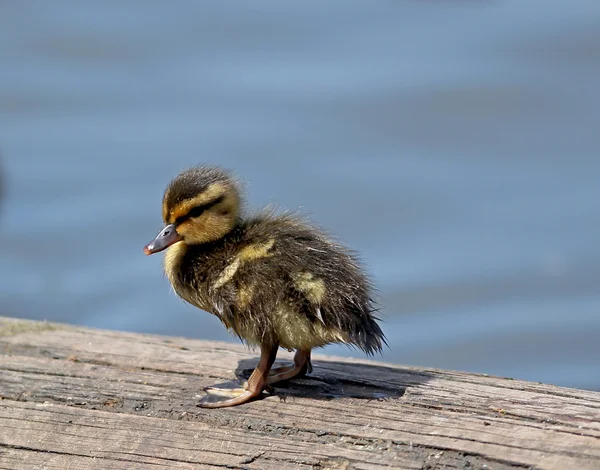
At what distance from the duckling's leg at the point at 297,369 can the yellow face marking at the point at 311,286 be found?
28 cm

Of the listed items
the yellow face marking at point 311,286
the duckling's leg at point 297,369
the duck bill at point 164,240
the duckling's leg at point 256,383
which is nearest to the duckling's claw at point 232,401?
the duckling's leg at point 256,383

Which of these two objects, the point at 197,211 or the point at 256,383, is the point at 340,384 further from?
the point at 197,211

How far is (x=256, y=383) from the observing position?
3.79m

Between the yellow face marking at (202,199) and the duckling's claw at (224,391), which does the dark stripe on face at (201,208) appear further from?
the duckling's claw at (224,391)

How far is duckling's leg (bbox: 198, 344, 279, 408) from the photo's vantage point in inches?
146

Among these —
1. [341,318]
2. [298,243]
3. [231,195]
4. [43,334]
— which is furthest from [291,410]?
[43,334]

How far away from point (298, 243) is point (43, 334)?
138 cm

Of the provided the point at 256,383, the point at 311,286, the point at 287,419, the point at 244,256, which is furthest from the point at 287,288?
the point at 287,419

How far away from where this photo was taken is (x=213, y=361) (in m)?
4.27

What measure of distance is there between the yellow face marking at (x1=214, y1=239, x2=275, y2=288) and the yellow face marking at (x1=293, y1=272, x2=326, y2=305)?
15 centimetres

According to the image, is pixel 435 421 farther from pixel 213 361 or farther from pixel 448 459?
pixel 213 361

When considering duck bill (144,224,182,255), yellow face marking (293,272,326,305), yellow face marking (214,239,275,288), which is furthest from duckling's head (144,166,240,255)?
yellow face marking (293,272,326,305)

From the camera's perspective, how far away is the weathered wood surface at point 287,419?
3236 millimetres

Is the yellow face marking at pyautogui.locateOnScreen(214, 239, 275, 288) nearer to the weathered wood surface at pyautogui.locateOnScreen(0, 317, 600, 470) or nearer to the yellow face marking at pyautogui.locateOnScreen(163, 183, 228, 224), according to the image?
the yellow face marking at pyautogui.locateOnScreen(163, 183, 228, 224)
